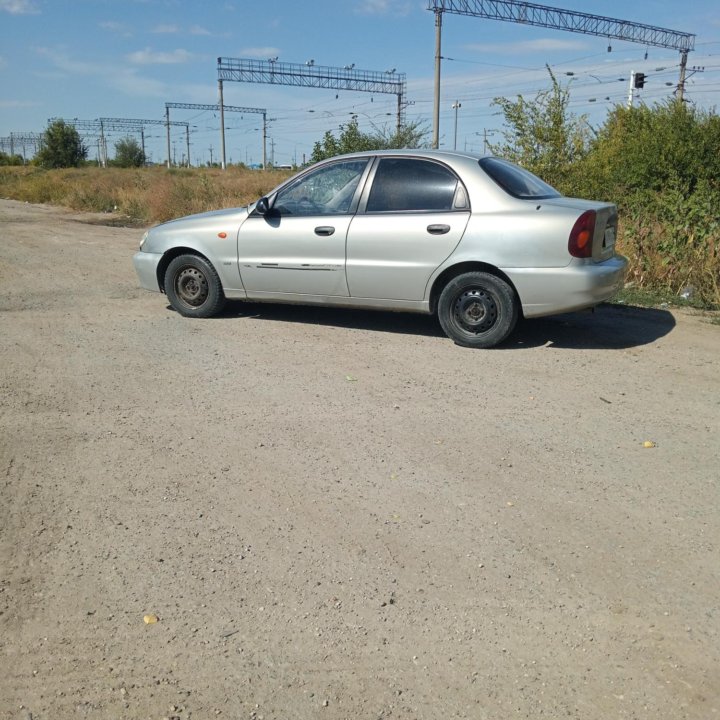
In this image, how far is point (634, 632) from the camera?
2.94m

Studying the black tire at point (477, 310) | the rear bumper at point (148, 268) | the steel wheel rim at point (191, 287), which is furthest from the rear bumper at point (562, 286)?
the rear bumper at point (148, 268)

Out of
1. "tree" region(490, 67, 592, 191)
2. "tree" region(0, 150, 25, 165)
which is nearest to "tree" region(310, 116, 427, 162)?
"tree" region(490, 67, 592, 191)

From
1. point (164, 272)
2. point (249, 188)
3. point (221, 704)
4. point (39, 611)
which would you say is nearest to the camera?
point (221, 704)

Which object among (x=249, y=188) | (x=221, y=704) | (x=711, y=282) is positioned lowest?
(x=221, y=704)

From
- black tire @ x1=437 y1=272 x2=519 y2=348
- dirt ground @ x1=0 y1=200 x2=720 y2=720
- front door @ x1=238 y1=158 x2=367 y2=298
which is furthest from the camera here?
front door @ x1=238 y1=158 x2=367 y2=298

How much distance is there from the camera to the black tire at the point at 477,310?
22.2 ft

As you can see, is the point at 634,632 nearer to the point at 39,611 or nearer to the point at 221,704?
the point at 221,704

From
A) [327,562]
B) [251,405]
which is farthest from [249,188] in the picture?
[327,562]

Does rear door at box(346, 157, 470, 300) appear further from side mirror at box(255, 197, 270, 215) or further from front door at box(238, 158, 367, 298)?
side mirror at box(255, 197, 270, 215)

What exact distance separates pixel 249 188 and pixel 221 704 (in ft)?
76.6

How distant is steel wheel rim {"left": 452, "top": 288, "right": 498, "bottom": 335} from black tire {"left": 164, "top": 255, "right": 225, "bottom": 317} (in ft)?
8.59

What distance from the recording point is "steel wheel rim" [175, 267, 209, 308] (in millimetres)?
8148

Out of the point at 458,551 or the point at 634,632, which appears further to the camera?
the point at 458,551

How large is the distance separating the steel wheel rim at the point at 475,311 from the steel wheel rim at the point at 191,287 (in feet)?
9.24
